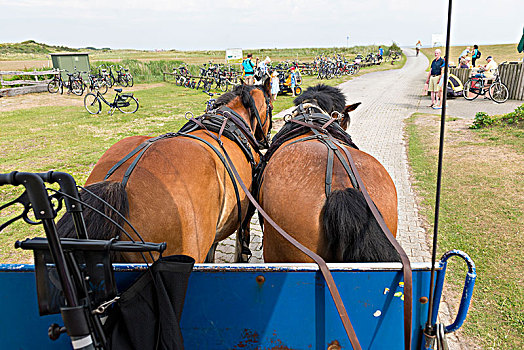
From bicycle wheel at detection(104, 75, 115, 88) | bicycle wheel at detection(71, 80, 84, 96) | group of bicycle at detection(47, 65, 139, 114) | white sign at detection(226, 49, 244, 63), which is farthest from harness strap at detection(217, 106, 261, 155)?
bicycle wheel at detection(104, 75, 115, 88)

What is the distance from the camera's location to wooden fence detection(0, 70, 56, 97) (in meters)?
19.1

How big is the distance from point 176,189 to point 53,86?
2397 cm

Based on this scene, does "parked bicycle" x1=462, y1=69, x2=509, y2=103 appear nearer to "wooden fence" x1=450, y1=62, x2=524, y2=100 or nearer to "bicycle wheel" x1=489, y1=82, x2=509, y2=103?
"bicycle wheel" x1=489, y1=82, x2=509, y2=103

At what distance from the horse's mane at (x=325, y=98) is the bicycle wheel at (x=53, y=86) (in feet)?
71.6

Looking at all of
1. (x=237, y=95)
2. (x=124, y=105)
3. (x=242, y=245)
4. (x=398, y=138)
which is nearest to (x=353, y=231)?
(x=242, y=245)

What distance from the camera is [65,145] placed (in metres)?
9.65

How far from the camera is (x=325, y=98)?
423 centimetres

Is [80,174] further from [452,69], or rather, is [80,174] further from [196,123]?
[452,69]

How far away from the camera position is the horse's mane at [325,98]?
13.7 ft

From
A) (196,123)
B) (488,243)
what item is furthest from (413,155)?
(196,123)

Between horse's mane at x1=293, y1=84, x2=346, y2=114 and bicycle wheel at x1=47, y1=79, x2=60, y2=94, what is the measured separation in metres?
21.8

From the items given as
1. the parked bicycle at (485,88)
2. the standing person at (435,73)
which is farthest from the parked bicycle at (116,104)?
the parked bicycle at (485,88)

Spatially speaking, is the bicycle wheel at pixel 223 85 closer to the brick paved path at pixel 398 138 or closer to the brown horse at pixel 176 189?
the brick paved path at pixel 398 138

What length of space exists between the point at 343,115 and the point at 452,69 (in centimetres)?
1747
